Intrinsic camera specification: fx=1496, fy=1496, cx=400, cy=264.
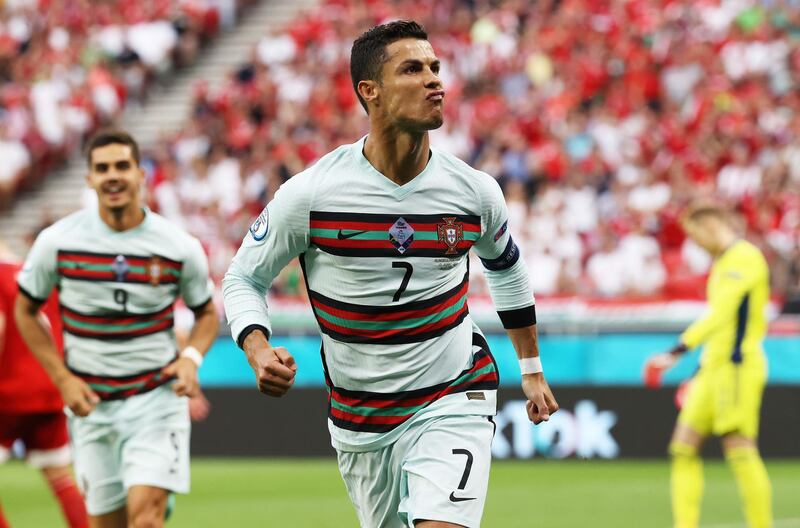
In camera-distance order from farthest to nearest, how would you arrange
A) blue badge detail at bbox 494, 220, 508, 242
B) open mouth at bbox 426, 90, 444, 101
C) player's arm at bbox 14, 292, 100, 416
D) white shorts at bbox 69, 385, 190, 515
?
white shorts at bbox 69, 385, 190, 515
player's arm at bbox 14, 292, 100, 416
blue badge detail at bbox 494, 220, 508, 242
open mouth at bbox 426, 90, 444, 101

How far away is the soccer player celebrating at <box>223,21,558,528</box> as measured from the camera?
5566mm

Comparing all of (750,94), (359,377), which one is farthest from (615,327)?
(359,377)

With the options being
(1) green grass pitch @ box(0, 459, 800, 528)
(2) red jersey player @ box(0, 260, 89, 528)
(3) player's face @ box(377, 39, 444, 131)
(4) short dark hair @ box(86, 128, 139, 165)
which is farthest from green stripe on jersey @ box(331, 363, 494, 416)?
(1) green grass pitch @ box(0, 459, 800, 528)

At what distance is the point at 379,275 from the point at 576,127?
14.8m

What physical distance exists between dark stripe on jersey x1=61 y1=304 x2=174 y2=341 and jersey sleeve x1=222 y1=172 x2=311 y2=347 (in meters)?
2.03

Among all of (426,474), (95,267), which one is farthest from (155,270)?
(426,474)

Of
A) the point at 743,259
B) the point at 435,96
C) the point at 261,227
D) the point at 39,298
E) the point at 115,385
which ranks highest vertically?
the point at 435,96

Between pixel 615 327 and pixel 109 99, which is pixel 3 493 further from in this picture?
pixel 109 99

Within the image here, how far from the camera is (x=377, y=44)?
5617mm

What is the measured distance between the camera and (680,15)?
68.5 feet

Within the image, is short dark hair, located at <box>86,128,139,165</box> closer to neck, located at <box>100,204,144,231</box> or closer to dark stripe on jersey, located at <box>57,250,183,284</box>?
neck, located at <box>100,204,144,231</box>

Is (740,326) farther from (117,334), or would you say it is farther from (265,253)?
(265,253)

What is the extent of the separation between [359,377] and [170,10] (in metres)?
22.2

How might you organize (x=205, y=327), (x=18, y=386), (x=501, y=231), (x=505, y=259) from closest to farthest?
(x=501, y=231)
(x=505, y=259)
(x=205, y=327)
(x=18, y=386)
